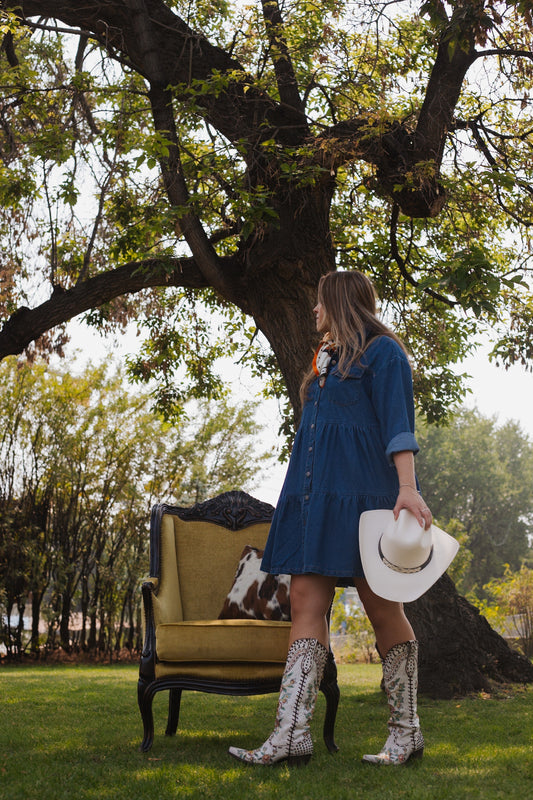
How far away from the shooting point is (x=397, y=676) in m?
2.37

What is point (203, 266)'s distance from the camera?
5.30 m

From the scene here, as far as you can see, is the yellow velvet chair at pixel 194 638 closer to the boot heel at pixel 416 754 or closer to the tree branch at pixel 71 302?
the boot heel at pixel 416 754

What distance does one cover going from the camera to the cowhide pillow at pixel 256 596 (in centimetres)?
323

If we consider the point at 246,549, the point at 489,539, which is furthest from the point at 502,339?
the point at 489,539

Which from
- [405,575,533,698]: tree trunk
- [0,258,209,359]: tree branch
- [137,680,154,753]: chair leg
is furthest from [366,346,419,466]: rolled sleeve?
[0,258,209,359]: tree branch

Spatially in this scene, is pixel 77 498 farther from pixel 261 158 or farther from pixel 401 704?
pixel 401 704

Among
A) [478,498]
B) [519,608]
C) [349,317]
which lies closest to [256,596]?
[349,317]

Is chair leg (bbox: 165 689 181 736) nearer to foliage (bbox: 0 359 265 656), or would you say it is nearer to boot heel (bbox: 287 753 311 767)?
boot heel (bbox: 287 753 311 767)

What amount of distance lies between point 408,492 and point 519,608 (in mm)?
6522

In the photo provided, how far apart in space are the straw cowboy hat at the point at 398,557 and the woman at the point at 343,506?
2.1 inches

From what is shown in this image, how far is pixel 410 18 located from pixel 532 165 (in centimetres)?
255

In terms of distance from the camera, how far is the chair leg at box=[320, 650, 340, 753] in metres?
2.86

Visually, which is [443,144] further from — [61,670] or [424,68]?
[61,670]

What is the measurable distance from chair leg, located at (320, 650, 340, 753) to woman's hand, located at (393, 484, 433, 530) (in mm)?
921
